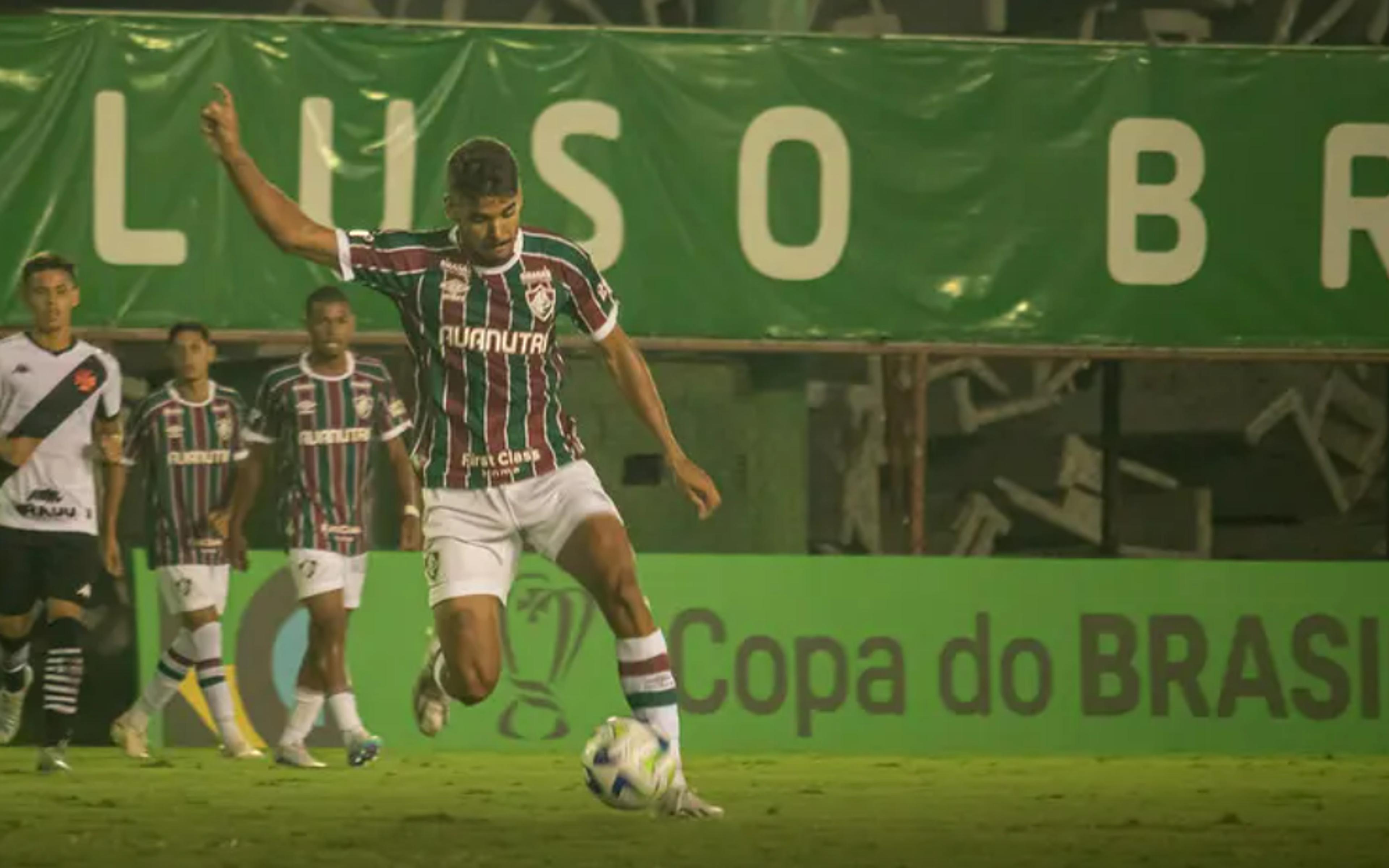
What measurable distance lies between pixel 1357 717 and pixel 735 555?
326 cm

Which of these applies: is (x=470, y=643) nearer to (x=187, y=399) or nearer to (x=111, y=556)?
(x=111, y=556)

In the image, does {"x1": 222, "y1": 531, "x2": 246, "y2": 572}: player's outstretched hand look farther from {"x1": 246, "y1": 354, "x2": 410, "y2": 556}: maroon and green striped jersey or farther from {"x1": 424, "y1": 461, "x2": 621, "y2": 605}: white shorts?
{"x1": 424, "y1": 461, "x2": 621, "y2": 605}: white shorts

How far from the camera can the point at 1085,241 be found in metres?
15.1

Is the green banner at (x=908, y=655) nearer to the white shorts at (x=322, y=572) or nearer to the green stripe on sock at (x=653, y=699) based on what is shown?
the white shorts at (x=322, y=572)

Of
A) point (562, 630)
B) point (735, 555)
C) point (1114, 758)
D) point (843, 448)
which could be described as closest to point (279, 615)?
point (562, 630)

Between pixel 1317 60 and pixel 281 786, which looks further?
pixel 1317 60

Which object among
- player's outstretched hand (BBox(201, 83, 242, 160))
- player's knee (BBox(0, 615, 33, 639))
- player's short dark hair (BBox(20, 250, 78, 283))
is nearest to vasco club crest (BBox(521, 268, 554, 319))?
player's outstretched hand (BBox(201, 83, 242, 160))

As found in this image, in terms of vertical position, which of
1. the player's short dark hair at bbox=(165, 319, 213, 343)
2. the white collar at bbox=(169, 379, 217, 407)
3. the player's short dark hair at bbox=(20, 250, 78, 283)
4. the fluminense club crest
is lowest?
the white collar at bbox=(169, 379, 217, 407)

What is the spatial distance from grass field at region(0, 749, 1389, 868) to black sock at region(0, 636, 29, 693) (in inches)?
13.7

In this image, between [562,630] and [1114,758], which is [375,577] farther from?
[1114,758]

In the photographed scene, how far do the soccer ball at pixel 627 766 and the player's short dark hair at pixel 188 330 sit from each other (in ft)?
16.8

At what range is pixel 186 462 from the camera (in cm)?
1422

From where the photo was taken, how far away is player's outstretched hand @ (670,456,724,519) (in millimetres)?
9609

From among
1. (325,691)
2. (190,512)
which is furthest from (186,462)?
(325,691)
